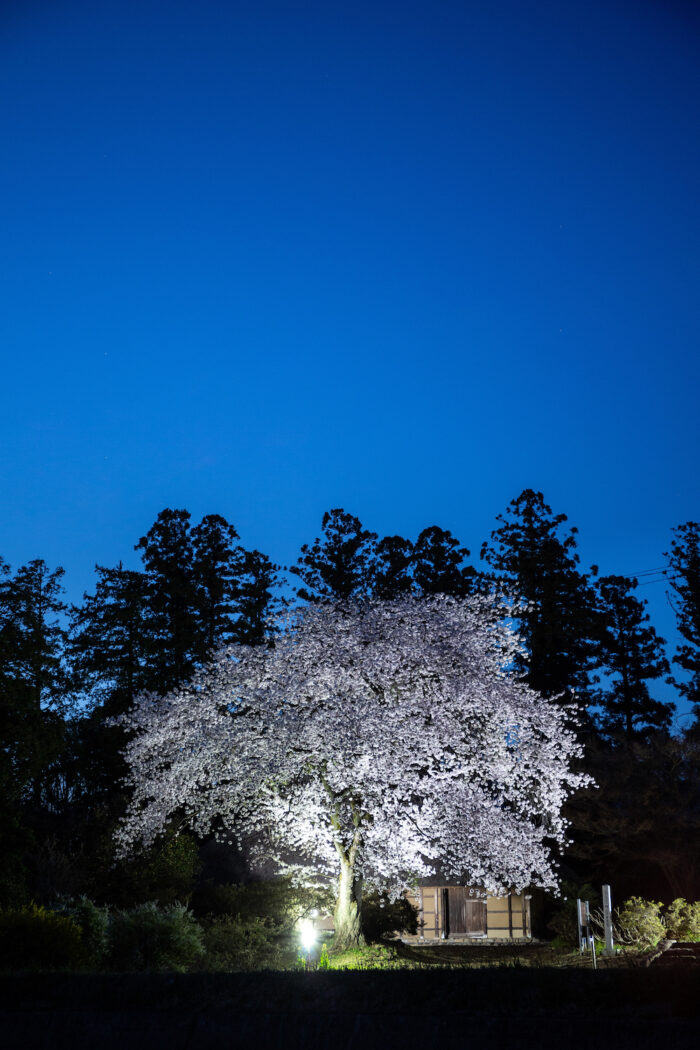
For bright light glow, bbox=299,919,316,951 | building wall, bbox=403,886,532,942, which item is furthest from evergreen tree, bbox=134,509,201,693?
bright light glow, bbox=299,919,316,951

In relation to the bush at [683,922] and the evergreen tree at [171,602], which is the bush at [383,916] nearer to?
the bush at [683,922]

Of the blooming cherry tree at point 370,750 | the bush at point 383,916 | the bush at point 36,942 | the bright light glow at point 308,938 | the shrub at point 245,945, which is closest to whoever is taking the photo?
the bush at point 36,942

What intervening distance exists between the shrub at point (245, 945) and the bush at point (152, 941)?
128cm

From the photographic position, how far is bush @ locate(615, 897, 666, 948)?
68.6ft

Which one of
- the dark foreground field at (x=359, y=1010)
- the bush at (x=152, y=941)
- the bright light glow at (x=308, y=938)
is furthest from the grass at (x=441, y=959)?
the dark foreground field at (x=359, y=1010)

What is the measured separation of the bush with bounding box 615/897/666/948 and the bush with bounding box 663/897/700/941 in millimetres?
292

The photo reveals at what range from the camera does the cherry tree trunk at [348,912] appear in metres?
21.0

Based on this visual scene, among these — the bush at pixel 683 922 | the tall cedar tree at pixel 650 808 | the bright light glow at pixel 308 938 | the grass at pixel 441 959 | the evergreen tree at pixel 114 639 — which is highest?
the evergreen tree at pixel 114 639

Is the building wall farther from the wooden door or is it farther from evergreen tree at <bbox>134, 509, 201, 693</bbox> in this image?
evergreen tree at <bbox>134, 509, 201, 693</bbox>

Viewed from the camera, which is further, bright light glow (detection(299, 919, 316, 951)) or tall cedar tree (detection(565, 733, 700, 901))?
tall cedar tree (detection(565, 733, 700, 901))

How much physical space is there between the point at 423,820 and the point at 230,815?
15.5 ft

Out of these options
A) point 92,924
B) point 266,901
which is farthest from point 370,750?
point 266,901

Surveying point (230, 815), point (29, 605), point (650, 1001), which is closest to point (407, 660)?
point (230, 815)

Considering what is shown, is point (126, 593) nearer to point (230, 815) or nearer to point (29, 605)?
point (29, 605)
